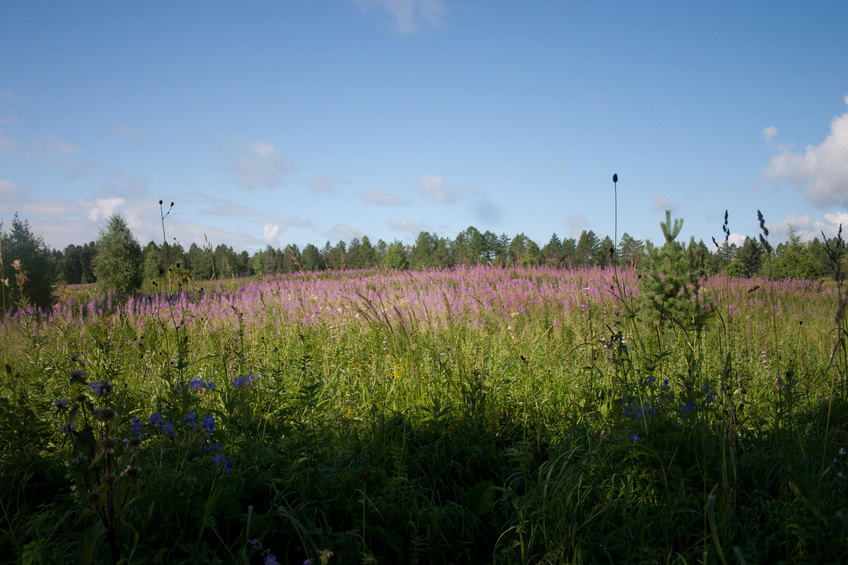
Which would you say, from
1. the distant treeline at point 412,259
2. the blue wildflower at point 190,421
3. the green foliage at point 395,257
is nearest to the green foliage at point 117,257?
the distant treeline at point 412,259

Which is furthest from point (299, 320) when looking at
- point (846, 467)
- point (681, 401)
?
point (846, 467)

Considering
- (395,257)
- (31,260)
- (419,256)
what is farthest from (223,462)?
(419,256)

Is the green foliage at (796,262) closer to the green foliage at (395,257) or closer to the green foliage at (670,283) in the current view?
the green foliage at (670,283)

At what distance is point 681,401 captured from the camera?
2.59 meters

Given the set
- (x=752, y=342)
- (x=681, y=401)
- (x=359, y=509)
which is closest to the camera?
(x=359, y=509)

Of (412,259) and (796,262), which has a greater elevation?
(412,259)

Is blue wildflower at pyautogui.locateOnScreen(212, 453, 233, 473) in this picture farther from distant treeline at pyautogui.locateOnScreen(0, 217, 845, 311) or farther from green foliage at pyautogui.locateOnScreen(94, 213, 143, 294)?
green foliage at pyautogui.locateOnScreen(94, 213, 143, 294)

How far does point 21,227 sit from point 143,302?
1305cm

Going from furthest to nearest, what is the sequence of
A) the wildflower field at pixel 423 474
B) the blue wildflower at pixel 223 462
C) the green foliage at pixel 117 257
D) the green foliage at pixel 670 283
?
the green foliage at pixel 117 257
the green foliage at pixel 670 283
the blue wildflower at pixel 223 462
the wildflower field at pixel 423 474

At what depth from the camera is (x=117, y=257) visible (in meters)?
16.9

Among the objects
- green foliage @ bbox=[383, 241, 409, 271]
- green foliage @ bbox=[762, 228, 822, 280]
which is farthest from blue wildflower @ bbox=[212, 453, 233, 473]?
green foliage @ bbox=[383, 241, 409, 271]

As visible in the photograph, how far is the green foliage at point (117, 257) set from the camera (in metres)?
16.8

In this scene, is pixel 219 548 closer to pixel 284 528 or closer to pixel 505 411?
pixel 284 528

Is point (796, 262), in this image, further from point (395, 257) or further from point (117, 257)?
point (395, 257)
